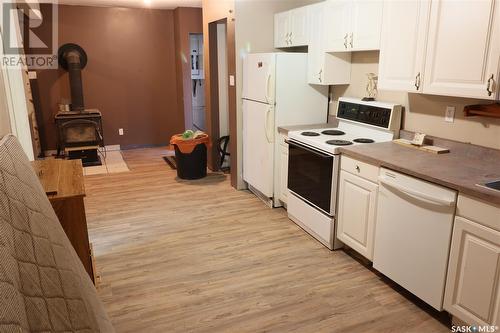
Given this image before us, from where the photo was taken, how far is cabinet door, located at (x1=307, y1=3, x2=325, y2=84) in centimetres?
353

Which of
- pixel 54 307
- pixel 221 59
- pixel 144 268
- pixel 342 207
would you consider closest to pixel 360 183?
pixel 342 207

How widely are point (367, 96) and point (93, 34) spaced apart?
4898mm

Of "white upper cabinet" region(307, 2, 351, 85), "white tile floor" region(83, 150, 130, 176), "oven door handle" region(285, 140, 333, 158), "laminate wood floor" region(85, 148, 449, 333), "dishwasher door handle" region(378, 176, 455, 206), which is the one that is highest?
"white upper cabinet" region(307, 2, 351, 85)

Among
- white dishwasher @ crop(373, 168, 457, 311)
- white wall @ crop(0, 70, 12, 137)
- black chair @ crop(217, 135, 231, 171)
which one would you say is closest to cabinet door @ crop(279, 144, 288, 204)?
white dishwasher @ crop(373, 168, 457, 311)

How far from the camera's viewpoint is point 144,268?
9.45 ft

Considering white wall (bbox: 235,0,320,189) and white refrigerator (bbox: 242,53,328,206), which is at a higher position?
white wall (bbox: 235,0,320,189)

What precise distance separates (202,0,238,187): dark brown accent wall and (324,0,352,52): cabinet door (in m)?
1.24

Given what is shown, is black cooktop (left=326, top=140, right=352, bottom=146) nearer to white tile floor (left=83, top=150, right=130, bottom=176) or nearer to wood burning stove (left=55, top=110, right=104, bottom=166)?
white tile floor (left=83, top=150, right=130, bottom=176)

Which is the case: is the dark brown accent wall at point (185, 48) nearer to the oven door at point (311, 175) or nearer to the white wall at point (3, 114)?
the oven door at point (311, 175)

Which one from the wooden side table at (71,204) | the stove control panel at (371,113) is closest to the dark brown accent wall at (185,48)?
the stove control panel at (371,113)

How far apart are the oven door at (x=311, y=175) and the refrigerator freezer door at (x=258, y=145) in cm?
38

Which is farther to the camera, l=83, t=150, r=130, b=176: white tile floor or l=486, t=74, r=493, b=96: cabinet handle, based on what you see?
l=83, t=150, r=130, b=176: white tile floor

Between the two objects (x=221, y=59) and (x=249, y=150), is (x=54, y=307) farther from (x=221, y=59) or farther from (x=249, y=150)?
(x=221, y=59)
